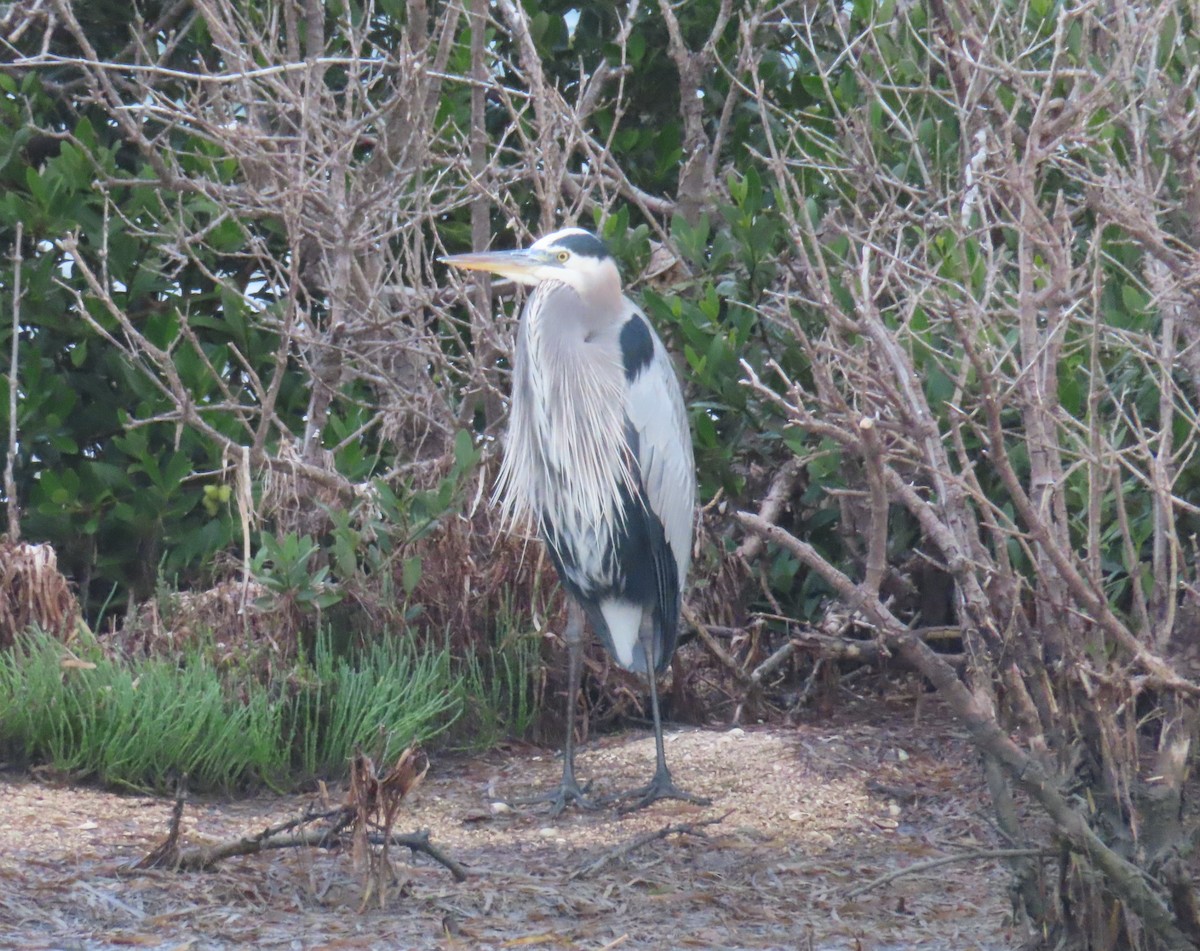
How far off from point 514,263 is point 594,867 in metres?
1.75

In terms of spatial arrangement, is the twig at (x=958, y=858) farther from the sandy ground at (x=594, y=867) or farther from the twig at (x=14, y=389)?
the twig at (x=14, y=389)

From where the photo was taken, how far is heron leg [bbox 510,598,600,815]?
4211mm

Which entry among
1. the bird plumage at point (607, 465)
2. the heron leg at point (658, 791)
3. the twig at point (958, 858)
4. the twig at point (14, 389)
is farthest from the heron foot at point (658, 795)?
the twig at point (14, 389)

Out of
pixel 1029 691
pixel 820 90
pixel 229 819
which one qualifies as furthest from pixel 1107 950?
pixel 820 90

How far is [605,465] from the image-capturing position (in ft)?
15.3

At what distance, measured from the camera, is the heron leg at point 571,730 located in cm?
421

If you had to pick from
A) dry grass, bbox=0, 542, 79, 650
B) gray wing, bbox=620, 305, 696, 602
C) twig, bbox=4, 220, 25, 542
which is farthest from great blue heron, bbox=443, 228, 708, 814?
twig, bbox=4, 220, 25, 542

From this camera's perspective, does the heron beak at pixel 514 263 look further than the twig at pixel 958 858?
Yes

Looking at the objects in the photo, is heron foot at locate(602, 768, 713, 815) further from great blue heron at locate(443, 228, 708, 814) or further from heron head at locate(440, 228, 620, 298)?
heron head at locate(440, 228, 620, 298)

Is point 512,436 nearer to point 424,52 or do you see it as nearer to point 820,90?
point 424,52

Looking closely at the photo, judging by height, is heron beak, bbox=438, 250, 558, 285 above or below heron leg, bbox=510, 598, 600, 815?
above

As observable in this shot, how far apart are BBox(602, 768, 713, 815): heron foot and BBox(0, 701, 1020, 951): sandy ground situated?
34 mm

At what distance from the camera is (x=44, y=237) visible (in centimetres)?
550

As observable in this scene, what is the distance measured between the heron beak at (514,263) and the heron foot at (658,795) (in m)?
1.43
